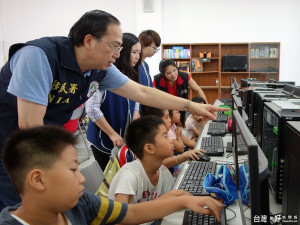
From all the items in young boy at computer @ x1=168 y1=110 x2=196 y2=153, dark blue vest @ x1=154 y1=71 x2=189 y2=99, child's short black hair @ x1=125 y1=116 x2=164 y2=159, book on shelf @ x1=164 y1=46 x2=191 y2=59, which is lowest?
young boy at computer @ x1=168 y1=110 x2=196 y2=153

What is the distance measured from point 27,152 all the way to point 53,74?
42 cm

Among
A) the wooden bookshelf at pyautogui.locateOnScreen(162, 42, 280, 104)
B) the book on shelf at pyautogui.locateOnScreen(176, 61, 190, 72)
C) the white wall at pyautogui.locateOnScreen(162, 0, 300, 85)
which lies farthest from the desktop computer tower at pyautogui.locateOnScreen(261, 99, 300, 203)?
the white wall at pyautogui.locateOnScreen(162, 0, 300, 85)

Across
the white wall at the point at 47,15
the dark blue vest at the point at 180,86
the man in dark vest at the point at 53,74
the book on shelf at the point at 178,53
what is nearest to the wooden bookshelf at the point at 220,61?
the book on shelf at the point at 178,53

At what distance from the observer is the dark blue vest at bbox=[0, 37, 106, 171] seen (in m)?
1.13

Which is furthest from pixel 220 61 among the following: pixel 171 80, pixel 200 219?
pixel 200 219

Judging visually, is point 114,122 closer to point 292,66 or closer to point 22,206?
point 22,206

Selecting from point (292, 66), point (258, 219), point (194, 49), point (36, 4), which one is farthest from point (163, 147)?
point (36, 4)

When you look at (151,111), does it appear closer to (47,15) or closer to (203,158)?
(203,158)

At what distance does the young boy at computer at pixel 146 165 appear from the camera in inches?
53.6

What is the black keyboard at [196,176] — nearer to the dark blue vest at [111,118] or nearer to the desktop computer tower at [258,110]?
the desktop computer tower at [258,110]

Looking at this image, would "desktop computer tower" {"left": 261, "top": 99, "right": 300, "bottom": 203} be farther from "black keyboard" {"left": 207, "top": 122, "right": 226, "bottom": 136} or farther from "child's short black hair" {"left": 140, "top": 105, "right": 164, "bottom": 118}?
"black keyboard" {"left": 207, "top": 122, "right": 226, "bottom": 136}

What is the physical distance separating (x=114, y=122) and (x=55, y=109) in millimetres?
824

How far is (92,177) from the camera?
1410 millimetres

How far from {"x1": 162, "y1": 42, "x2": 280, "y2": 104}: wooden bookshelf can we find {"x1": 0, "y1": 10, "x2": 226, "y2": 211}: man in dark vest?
5.79 meters
